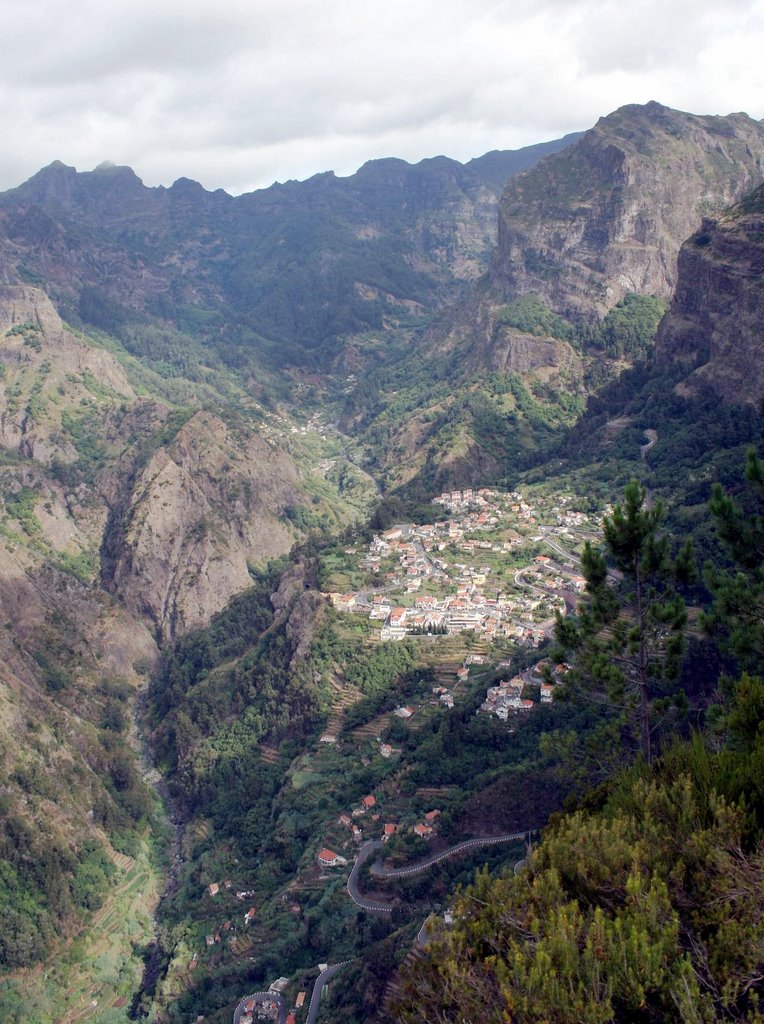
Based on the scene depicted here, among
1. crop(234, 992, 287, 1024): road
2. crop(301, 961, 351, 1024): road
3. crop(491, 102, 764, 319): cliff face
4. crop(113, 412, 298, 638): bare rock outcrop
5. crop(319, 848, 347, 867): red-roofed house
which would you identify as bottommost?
crop(234, 992, 287, 1024): road

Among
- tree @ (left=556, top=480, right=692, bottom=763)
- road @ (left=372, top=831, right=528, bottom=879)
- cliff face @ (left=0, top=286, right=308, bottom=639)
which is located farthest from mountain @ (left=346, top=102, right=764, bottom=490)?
tree @ (left=556, top=480, right=692, bottom=763)

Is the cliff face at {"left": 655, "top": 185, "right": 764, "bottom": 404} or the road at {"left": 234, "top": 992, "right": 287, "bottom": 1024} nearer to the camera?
the road at {"left": 234, "top": 992, "right": 287, "bottom": 1024}

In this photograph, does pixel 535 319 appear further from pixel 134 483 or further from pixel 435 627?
pixel 435 627

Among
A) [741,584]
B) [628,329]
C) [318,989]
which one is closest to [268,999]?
[318,989]

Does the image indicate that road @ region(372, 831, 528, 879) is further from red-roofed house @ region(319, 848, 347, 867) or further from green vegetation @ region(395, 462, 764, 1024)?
green vegetation @ region(395, 462, 764, 1024)

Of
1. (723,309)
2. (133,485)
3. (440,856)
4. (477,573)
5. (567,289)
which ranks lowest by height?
(440,856)

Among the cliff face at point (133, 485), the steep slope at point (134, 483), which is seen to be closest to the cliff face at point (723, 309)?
the steep slope at point (134, 483)

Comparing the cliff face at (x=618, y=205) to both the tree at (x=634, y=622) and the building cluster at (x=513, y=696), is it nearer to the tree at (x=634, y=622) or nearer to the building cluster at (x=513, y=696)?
the building cluster at (x=513, y=696)

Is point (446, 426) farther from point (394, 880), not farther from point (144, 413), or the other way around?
point (394, 880)
